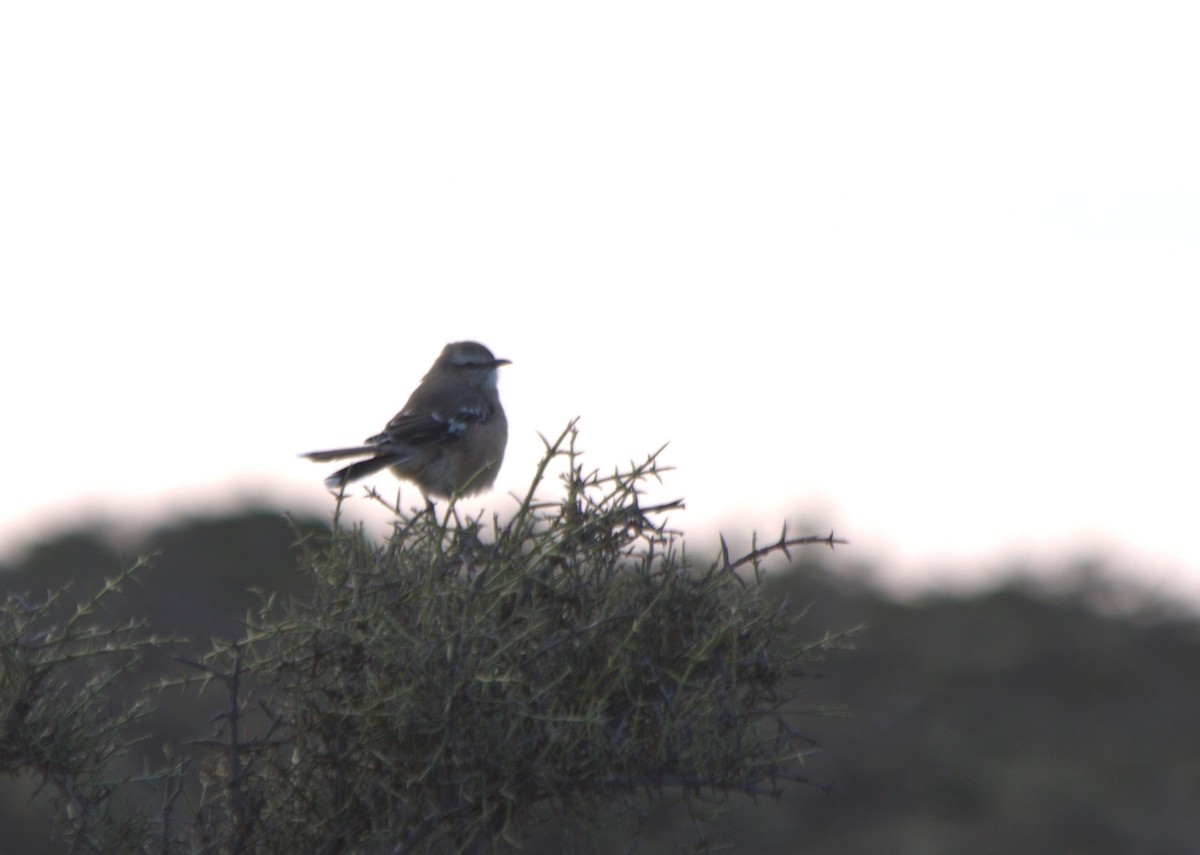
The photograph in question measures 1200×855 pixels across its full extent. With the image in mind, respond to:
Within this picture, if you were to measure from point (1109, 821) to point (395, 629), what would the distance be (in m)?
8.21

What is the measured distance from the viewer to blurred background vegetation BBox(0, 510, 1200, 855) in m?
9.38

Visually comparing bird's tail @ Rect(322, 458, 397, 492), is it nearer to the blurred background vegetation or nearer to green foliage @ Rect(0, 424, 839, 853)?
the blurred background vegetation

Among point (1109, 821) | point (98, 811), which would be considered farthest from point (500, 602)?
point (1109, 821)

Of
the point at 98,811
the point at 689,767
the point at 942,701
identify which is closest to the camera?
the point at 689,767

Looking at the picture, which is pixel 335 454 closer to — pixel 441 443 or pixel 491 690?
pixel 441 443

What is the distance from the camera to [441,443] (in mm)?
8555

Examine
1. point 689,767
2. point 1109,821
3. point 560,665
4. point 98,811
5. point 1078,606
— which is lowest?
point 1109,821

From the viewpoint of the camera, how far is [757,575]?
10.7ft

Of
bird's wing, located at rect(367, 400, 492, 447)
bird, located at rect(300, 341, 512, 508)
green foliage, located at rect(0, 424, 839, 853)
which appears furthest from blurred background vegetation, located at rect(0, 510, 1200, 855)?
green foliage, located at rect(0, 424, 839, 853)

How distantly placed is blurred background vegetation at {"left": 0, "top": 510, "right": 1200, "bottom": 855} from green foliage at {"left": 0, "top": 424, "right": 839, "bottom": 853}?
15.5 feet

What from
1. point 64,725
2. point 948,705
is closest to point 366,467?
point 64,725

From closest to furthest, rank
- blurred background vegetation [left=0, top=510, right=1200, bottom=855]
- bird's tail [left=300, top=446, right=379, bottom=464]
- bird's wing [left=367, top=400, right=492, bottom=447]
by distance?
bird's tail [left=300, top=446, right=379, bottom=464]
bird's wing [left=367, top=400, right=492, bottom=447]
blurred background vegetation [left=0, top=510, right=1200, bottom=855]

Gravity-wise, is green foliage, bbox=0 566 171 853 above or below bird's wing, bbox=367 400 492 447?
below

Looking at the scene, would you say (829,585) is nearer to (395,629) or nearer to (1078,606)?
(1078,606)
